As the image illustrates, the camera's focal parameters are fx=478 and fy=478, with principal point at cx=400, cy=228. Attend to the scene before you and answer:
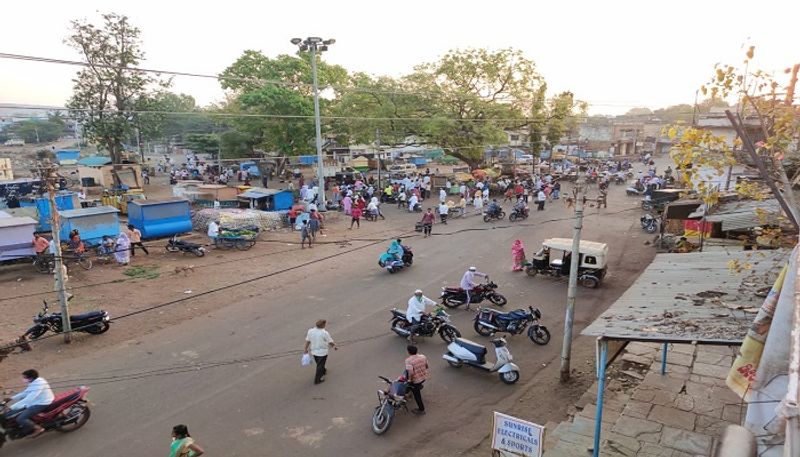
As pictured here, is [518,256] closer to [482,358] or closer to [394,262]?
[394,262]

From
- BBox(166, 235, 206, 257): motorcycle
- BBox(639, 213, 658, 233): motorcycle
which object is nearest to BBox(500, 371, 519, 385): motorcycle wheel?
BBox(166, 235, 206, 257): motorcycle

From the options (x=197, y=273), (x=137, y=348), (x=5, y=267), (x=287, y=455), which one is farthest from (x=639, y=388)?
(x=5, y=267)

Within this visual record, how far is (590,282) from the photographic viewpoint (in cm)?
1520

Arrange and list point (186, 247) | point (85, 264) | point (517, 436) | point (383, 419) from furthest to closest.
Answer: point (186, 247) → point (85, 264) → point (383, 419) → point (517, 436)

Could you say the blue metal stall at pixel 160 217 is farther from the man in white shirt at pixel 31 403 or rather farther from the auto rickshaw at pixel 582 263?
the auto rickshaw at pixel 582 263

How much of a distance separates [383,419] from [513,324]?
15.5 feet

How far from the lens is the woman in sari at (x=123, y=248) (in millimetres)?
17719

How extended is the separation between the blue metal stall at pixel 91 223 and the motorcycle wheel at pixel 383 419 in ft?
52.8

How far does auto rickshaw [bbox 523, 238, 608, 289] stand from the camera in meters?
15.0

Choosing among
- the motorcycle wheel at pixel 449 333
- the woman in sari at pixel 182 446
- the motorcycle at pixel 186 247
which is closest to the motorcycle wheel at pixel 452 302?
the motorcycle wheel at pixel 449 333

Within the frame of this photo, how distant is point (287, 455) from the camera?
24.0 feet

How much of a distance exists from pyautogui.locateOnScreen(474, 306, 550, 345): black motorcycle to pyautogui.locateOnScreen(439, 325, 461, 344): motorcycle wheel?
2.62 ft

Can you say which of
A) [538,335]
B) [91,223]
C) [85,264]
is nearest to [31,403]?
[538,335]

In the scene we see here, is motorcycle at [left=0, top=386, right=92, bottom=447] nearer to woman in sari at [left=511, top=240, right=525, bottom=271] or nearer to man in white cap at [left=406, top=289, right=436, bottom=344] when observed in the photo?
man in white cap at [left=406, top=289, right=436, bottom=344]
